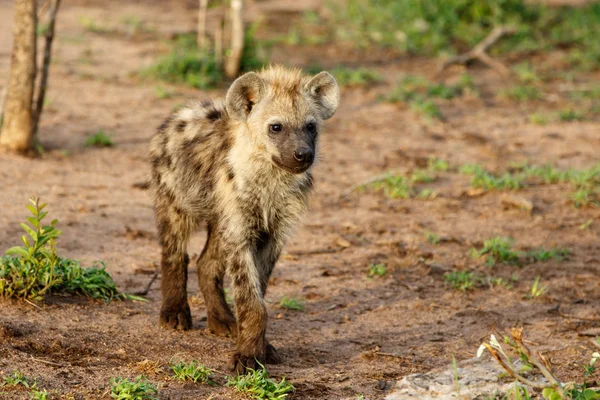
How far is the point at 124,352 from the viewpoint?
413 cm

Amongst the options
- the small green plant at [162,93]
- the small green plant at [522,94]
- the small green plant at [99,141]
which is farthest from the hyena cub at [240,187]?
the small green plant at [522,94]

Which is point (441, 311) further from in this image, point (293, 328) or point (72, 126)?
point (72, 126)

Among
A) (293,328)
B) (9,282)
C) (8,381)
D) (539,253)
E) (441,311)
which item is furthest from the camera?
(539,253)

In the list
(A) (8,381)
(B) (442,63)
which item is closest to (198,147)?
(A) (8,381)

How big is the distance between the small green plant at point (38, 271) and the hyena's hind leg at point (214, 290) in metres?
0.55

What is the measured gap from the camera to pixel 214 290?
15.4 ft

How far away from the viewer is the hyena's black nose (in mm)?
4273

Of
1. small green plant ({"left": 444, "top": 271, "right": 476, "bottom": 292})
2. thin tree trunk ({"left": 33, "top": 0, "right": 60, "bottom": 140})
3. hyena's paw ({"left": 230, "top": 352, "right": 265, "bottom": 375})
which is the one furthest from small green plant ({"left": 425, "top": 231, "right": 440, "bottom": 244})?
thin tree trunk ({"left": 33, "top": 0, "right": 60, "bottom": 140})

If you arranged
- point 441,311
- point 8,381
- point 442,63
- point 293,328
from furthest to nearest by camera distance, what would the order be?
point 442,63, point 441,311, point 293,328, point 8,381

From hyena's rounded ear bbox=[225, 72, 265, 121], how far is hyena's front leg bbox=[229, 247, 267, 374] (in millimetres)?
640

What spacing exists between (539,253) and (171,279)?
2524mm

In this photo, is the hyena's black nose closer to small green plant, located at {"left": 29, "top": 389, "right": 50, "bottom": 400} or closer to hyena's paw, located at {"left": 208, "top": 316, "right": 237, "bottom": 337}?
hyena's paw, located at {"left": 208, "top": 316, "right": 237, "bottom": 337}

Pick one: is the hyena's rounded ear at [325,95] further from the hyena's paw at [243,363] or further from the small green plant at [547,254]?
the small green plant at [547,254]

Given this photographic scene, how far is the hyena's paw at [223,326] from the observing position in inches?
181
